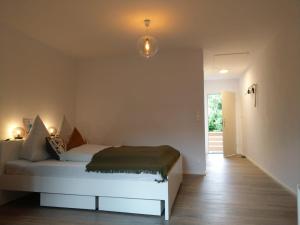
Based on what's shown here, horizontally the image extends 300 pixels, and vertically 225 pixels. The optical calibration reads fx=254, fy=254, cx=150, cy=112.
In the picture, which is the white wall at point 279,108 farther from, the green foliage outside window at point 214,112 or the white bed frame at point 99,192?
the green foliage outside window at point 214,112

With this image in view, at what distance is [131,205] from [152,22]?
7.91ft

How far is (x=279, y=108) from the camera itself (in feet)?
13.3

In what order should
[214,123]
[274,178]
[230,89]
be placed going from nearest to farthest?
1. [274,178]
2. [230,89]
3. [214,123]

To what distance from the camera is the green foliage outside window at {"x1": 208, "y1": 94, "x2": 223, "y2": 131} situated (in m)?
8.64

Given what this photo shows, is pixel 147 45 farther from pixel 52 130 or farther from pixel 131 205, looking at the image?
pixel 52 130

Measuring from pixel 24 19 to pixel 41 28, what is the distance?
338 millimetres

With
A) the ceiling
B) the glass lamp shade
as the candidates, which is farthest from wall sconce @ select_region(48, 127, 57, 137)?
the glass lamp shade

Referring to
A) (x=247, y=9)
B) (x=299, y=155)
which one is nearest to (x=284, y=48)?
(x=247, y=9)

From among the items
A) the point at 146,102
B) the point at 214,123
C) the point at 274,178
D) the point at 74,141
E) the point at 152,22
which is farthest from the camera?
the point at 214,123

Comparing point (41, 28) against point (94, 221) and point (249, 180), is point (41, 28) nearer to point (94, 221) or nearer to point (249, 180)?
point (94, 221)

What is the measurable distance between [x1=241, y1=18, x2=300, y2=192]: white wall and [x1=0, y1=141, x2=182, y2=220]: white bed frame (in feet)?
6.17

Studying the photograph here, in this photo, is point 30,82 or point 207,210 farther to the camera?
point 30,82

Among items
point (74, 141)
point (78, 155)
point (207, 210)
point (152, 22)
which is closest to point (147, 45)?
point (152, 22)

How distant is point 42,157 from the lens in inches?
135
